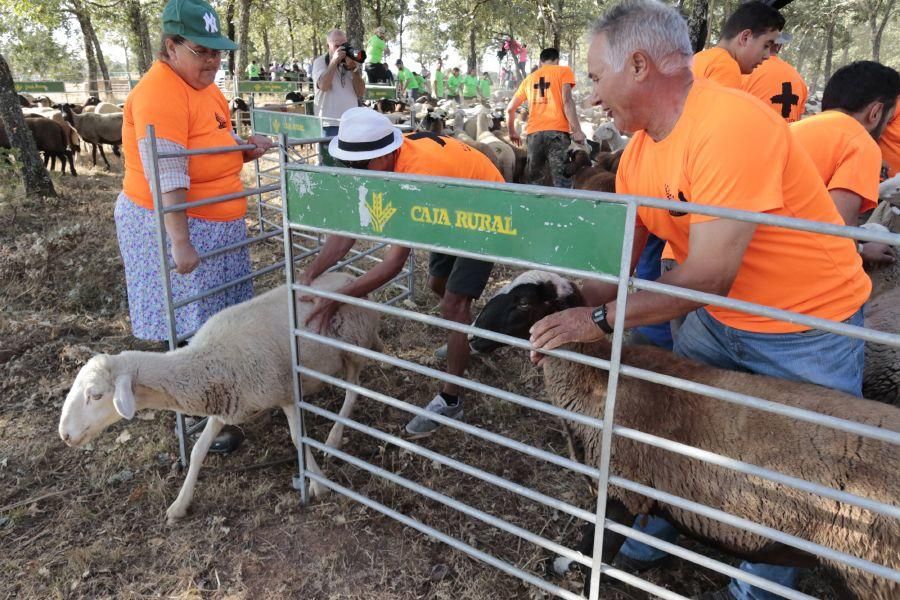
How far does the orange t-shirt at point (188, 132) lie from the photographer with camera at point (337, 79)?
3569 mm

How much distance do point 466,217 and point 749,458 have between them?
1270mm

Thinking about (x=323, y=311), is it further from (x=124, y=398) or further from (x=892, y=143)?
(x=892, y=143)

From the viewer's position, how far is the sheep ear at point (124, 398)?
2547mm

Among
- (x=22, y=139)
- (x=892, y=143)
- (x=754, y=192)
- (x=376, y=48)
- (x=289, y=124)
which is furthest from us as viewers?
(x=376, y=48)

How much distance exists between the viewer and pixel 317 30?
1187 inches

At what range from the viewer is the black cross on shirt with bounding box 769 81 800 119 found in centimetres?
417

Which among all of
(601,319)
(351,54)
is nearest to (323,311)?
(601,319)

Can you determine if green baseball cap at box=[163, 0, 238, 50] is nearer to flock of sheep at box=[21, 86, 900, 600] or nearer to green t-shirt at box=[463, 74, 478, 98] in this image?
flock of sheep at box=[21, 86, 900, 600]

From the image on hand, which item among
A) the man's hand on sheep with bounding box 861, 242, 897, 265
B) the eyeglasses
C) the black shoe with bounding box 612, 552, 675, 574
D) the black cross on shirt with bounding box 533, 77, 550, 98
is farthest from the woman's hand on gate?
the black cross on shirt with bounding box 533, 77, 550, 98

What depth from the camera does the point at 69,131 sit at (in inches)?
424

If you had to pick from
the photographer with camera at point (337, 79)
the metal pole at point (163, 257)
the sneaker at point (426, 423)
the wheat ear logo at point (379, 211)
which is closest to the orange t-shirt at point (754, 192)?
the wheat ear logo at point (379, 211)

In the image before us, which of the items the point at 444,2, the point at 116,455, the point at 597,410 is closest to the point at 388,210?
the point at 597,410

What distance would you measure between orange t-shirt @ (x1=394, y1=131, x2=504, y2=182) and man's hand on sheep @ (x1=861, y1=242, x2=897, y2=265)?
6.72ft

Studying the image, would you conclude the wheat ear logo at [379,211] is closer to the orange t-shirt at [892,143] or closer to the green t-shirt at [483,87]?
the orange t-shirt at [892,143]
